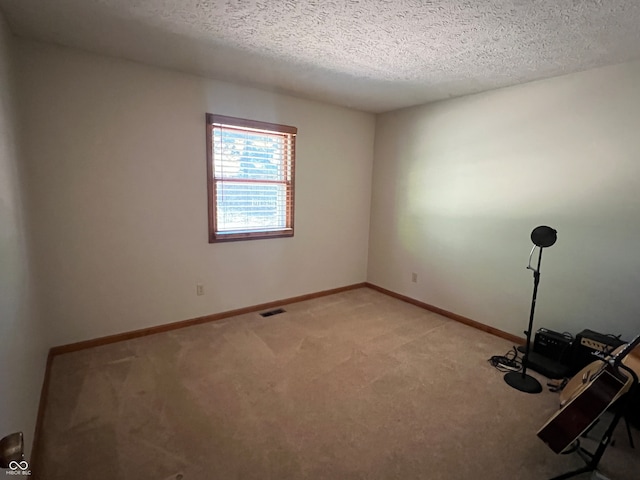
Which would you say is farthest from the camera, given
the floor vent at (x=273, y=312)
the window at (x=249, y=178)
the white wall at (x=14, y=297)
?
the floor vent at (x=273, y=312)

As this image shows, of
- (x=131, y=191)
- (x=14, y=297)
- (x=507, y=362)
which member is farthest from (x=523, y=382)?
(x=131, y=191)

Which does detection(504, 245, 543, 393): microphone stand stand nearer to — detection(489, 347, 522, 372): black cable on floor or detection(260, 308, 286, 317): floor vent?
detection(489, 347, 522, 372): black cable on floor

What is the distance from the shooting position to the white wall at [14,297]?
1.34 metres

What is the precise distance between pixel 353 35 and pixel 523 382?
9.32 feet

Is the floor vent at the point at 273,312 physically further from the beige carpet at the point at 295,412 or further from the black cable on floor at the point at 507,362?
the black cable on floor at the point at 507,362

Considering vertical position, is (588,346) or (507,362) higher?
(588,346)

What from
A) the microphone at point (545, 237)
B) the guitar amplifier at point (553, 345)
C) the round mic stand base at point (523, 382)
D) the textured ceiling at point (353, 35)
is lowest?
the round mic stand base at point (523, 382)

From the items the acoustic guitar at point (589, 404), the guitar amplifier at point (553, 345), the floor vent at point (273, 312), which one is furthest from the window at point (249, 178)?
the acoustic guitar at point (589, 404)

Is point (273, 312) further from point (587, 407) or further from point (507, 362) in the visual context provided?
point (587, 407)

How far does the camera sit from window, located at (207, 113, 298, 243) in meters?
3.18

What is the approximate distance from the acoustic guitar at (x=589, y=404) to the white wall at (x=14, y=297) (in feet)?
7.80

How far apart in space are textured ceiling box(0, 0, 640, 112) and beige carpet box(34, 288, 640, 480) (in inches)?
93.7

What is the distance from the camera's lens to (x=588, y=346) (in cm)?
237

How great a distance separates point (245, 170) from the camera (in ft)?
11.1
